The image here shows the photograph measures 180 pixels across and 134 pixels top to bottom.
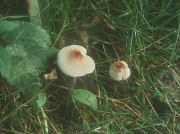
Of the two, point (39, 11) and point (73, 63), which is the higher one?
point (39, 11)

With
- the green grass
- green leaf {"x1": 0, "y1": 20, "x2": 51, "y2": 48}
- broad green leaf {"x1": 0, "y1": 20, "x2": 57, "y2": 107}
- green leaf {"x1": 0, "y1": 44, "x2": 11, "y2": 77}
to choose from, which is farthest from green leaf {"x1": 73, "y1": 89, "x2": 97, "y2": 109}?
green leaf {"x1": 0, "y1": 44, "x2": 11, "y2": 77}

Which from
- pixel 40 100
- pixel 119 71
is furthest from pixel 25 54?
pixel 119 71

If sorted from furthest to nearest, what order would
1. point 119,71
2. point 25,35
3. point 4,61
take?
point 119,71 → point 25,35 → point 4,61

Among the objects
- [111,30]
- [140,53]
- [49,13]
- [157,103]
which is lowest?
[157,103]

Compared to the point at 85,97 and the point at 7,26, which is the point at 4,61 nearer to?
the point at 7,26

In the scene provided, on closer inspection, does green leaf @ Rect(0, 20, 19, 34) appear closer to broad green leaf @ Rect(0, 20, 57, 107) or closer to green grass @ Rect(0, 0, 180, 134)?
broad green leaf @ Rect(0, 20, 57, 107)

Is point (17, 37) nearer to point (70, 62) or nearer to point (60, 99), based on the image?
point (70, 62)

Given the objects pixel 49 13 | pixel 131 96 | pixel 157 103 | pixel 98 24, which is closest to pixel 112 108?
pixel 131 96
